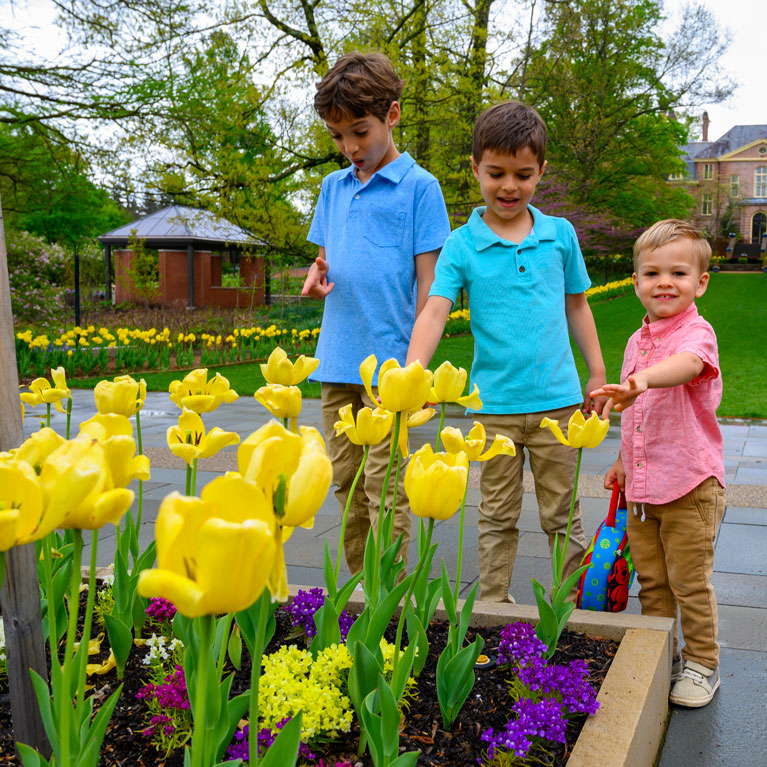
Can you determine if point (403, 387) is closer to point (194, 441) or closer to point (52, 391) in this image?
point (194, 441)

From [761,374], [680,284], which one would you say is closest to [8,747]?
[680,284]

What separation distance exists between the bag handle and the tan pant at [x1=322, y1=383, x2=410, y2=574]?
64cm

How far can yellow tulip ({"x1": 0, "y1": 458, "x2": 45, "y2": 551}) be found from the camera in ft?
2.88

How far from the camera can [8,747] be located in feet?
5.48

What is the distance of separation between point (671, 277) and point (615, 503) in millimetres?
725

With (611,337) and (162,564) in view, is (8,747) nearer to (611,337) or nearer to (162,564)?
(162,564)

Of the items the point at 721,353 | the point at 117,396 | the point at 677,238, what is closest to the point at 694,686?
the point at 677,238

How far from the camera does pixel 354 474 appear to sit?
2861 millimetres

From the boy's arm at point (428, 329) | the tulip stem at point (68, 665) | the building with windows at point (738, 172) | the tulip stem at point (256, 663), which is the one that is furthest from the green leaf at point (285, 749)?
the building with windows at point (738, 172)

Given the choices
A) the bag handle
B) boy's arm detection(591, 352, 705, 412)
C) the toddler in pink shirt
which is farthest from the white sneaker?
boy's arm detection(591, 352, 705, 412)

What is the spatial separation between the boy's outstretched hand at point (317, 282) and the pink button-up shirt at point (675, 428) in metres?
1.02

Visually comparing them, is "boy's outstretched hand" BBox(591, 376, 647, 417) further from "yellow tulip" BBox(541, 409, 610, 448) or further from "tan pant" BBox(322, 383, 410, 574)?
"tan pant" BBox(322, 383, 410, 574)

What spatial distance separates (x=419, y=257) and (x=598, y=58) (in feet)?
85.3

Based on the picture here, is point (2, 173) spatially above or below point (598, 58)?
below
